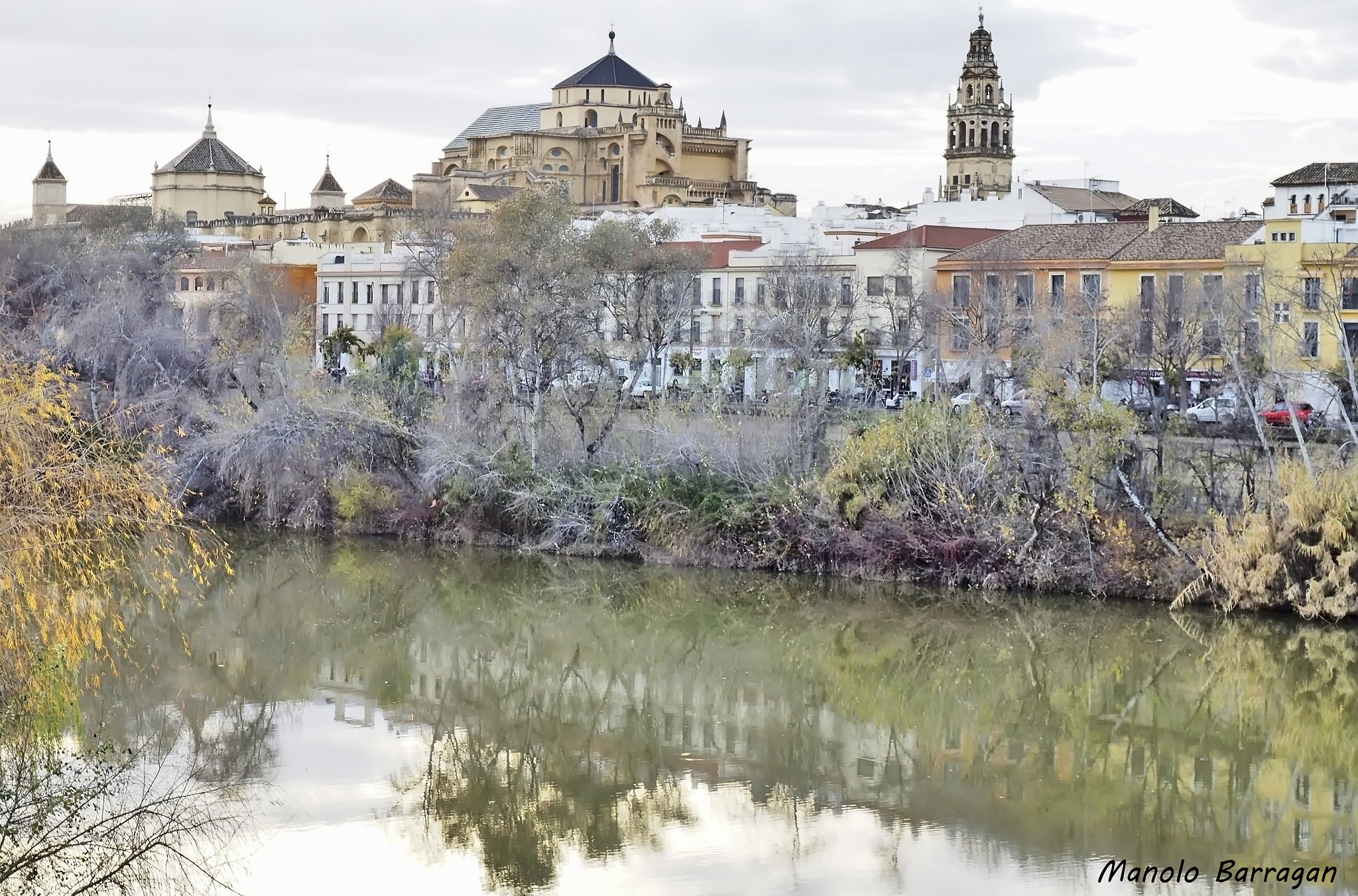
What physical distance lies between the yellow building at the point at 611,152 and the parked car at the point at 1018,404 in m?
43.9

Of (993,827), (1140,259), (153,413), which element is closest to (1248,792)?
(993,827)

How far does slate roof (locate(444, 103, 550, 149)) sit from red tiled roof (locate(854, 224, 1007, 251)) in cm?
4561

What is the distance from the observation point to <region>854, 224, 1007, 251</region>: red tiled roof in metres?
46.6

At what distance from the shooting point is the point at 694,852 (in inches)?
604

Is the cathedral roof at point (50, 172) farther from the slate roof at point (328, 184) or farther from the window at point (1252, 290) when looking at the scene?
the window at point (1252, 290)

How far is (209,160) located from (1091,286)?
201 ft

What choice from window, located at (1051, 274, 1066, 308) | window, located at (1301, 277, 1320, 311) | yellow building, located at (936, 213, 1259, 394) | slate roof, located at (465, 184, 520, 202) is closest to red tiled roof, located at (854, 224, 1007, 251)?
yellow building, located at (936, 213, 1259, 394)

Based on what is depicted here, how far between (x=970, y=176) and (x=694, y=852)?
77.0m

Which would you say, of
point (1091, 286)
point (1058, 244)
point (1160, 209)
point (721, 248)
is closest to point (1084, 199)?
point (1160, 209)

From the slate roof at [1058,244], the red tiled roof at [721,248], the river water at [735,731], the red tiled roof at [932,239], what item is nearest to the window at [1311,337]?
the slate roof at [1058,244]

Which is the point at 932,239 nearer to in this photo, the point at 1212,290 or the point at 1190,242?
the point at 1190,242

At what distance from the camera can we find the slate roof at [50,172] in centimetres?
9806

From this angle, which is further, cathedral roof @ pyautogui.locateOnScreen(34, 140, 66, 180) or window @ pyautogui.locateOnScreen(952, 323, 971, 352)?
cathedral roof @ pyautogui.locateOnScreen(34, 140, 66, 180)

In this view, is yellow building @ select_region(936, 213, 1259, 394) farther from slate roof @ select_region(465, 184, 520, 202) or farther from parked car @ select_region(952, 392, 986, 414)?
slate roof @ select_region(465, 184, 520, 202)
